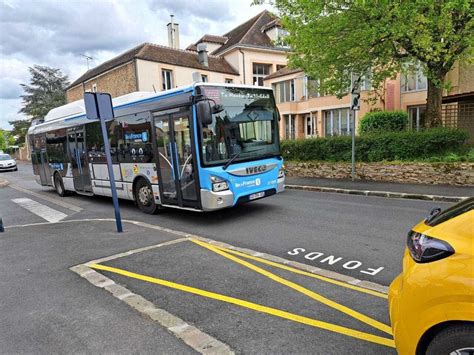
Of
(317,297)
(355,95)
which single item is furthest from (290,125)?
(317,297)

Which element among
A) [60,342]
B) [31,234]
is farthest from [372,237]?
[31,234]

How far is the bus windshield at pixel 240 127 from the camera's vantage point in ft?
24.0

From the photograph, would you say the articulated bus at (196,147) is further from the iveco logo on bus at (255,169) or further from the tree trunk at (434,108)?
the tree trunk at (434,108)

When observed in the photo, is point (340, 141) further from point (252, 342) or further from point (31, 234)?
point (252, 342)

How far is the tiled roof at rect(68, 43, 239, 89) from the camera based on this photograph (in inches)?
1179

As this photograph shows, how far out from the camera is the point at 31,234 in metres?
7.51

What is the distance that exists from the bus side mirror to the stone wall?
7.75 meters

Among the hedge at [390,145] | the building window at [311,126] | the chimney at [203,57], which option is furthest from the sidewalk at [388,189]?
the chimney at [203,57]

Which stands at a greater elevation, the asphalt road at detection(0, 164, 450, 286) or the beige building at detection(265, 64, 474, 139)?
the beige building at detection(265, 64, 474, 139)

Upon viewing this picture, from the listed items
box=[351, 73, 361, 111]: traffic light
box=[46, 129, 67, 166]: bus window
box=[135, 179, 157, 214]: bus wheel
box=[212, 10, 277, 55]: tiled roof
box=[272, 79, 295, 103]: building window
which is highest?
box=[212, 10, 277, 55]: tiled roof

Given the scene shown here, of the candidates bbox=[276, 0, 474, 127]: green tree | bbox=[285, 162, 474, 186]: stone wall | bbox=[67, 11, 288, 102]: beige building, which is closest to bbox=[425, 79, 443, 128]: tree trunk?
bbox=[276, 0, 474, 127]: green tree

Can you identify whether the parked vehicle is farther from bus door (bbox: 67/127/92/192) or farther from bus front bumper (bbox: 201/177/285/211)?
bus front bumper (bbox: 201/177/285/211)

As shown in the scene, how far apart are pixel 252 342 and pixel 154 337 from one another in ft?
2.99

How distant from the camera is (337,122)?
86.1 feet
